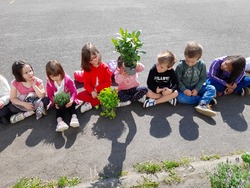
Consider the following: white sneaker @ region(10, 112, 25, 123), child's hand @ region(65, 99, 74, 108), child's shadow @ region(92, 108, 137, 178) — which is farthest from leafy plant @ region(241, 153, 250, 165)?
white sneaker @ region(10, 112, 25, 123)

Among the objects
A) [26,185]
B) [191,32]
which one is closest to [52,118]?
[26,185]

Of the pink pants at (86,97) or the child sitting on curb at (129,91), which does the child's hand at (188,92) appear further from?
the pink pants at (86,97)

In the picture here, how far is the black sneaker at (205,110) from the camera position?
12.2 feet

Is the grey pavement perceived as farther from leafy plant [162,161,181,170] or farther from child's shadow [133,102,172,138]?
leafy plant [162,161,181,170]

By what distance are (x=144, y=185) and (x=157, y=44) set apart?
3951 millimetres

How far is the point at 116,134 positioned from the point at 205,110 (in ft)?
4.53

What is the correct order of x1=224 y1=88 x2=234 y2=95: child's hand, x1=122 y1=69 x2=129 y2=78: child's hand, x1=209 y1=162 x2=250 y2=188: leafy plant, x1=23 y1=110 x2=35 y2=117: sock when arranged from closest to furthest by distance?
x1=209 y1=162 x2=250 y2=188: leafy plant < x1=122 y1=69 x2=129 y2=78: child's hand < x1=23 y1=110 x2=35 y2=117: sock < x1=224 y1=88 x2=234 y2=95: child's hand

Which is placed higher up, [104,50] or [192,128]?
[104,50]

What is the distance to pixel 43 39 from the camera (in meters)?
6.32

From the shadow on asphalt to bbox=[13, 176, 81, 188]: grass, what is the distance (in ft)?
1.56

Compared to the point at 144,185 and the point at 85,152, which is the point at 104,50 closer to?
the point at 85,152

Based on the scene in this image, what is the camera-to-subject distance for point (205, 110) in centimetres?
374

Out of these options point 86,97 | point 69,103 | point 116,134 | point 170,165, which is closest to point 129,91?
point 86,97

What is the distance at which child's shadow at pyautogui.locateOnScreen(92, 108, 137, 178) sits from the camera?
9.84ft
